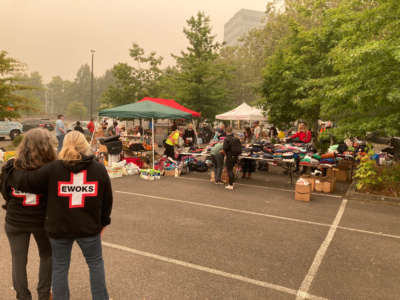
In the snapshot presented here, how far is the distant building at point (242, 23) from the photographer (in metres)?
143

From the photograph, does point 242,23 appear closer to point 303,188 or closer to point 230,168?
point 230,168

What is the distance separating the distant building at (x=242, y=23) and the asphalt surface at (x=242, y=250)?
13933 centimetres

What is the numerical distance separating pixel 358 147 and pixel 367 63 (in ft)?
22.3

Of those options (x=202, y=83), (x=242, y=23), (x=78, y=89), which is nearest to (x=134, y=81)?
(x=202, y=83)

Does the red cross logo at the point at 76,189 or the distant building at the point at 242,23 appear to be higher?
the distant building at the point at 242,23

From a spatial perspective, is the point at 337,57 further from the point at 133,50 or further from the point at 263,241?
the point at 133,50

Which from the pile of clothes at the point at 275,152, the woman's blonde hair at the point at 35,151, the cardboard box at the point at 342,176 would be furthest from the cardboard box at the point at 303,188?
the woman's blonde hair at the point at 35,151

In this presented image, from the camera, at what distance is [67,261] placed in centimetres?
280

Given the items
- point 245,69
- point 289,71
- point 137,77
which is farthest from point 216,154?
point 245,69

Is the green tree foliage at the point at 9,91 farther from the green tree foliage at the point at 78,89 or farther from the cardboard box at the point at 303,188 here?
the green tree foliage at the point at 78,89

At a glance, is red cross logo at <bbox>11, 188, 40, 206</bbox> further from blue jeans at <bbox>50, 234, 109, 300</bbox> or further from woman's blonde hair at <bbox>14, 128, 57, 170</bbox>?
blue jeans at <bbox>50, 234, 109, 300</bbox>

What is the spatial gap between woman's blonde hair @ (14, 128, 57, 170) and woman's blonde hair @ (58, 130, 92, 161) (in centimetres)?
25

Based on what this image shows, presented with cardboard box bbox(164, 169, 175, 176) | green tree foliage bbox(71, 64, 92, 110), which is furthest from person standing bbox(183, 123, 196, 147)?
green tree foliage bbox(71, 64, 92, 110)

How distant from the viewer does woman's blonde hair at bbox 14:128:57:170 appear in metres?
2.77
